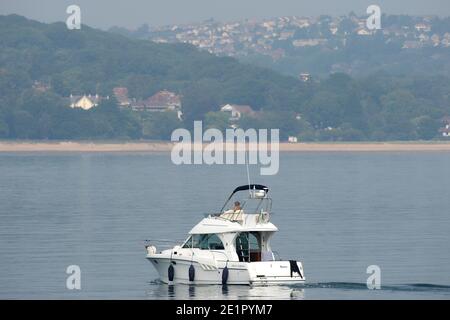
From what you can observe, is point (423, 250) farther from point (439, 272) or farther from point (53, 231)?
point (53, 231)

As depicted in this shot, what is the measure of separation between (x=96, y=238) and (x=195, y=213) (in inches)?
560

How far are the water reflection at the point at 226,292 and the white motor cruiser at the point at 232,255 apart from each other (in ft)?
1.04


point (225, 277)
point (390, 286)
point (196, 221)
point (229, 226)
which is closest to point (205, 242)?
point (229, 226)

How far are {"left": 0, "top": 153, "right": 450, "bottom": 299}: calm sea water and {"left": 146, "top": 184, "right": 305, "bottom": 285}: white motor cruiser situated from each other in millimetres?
461

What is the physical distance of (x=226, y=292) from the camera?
4597 centimetres

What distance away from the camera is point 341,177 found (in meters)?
140

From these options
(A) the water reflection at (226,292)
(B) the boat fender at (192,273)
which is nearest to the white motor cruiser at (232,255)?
(B) the boat fender at (192,273)

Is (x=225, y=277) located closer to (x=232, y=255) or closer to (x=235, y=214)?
(x=232, y=255)

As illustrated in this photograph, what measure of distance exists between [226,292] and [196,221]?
2902 centimetres

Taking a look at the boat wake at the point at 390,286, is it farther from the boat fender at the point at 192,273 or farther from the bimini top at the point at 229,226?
the boat fender at the point at 192,273

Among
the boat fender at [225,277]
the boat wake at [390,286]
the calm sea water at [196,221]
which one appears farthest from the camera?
the calm sea water at [196,221]

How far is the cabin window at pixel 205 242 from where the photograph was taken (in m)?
48.4

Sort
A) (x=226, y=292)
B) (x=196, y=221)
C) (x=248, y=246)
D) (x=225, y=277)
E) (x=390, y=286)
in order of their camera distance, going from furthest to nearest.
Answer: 1. (x=196, y=221)
2. (x=390, y=286)
3. (x=248, y=246)
4. (x=225, y=277)
5. (x=226, y=292)
